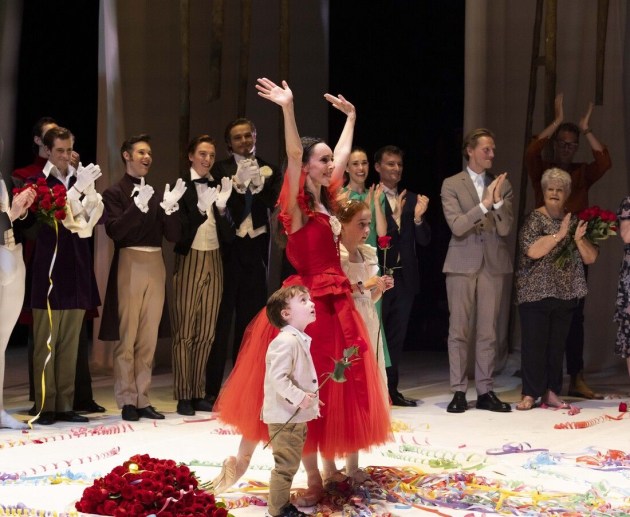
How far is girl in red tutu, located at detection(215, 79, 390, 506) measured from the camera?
14.4ft

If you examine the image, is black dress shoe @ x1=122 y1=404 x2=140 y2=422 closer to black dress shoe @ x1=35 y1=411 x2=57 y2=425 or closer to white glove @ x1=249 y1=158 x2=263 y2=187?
black dress shoe @ x1=35 y1=411 x2=57 y2=425

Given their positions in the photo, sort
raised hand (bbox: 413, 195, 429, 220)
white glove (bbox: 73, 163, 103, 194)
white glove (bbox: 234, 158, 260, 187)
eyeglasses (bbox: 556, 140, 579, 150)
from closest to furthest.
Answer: white glove (bbox: 73, 163, 103, 194), white glove (bbox: 234, 158, 260, 187), raised hand (bbox: 413, 195, 429, 220), eyeglasses (bbox: 556, 140, 579, 150)

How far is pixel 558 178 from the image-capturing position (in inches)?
260

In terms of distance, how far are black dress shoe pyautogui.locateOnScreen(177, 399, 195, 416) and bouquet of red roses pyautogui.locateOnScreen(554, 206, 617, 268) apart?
88.5 inches

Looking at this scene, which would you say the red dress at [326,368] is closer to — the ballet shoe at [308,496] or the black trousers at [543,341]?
the ballet shoe at [308,496]

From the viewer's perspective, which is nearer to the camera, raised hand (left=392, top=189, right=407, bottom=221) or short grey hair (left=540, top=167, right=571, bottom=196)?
short grey hair (left=540, top=167, right=571, bottom=196)

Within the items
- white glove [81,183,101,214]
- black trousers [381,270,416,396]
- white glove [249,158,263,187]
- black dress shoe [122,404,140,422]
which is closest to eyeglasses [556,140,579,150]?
black trousers [381,270,416,396]

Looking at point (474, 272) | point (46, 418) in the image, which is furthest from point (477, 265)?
point (46, 418)

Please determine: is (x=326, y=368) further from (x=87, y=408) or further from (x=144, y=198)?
(x=87, y=408)

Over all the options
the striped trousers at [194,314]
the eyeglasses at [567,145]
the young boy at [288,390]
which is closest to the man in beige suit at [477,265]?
the eyeglasses at [567,145]

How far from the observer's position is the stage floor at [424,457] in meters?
4.40

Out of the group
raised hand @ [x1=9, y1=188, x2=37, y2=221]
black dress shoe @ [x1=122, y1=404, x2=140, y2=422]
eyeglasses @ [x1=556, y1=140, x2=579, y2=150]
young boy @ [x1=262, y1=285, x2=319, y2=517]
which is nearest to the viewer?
young boy @ [x1=262, y1=285, x2=319, y2=517]

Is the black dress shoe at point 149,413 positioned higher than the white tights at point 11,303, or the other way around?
the white tights at point 11,303

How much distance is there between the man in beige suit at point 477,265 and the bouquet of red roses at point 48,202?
2209mm
